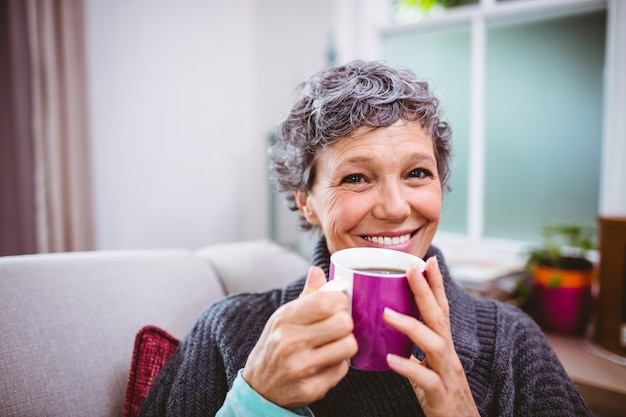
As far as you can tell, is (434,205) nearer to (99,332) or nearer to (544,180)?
(99,332)

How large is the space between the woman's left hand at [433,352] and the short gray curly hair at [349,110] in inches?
14.2

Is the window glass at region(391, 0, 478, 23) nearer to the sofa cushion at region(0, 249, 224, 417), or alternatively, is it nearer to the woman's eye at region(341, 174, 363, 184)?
the woman's eye at region(341, 174, 363, 184)

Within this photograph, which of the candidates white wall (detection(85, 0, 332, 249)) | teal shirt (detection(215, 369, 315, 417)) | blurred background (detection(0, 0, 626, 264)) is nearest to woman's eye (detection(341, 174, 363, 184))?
teal shirt (detection(215, 369, 315, 417))

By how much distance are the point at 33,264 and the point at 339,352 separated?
0.80 metres

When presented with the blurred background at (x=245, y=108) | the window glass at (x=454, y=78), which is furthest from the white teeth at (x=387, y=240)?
the window glass at (x=454, y=78)

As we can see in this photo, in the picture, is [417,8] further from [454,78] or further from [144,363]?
[144,363]

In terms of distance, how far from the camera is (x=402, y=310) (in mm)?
593

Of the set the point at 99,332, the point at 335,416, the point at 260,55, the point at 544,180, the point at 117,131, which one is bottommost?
the point at 335,416

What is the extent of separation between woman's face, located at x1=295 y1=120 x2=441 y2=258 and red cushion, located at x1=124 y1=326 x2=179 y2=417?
42 cm

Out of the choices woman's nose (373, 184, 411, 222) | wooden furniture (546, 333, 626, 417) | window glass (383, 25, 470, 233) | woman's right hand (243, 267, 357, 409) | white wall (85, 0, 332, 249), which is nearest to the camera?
woman's right hand (243, 267, 357, 409)

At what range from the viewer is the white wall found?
249 cm

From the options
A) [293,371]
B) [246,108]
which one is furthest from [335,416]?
[246,108]

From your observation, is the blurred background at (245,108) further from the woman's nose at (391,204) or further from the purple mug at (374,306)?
the purple mug at (374,306)

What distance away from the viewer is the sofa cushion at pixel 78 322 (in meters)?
0.85
